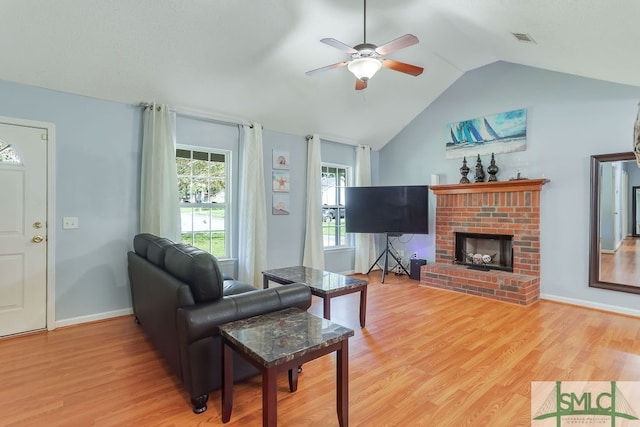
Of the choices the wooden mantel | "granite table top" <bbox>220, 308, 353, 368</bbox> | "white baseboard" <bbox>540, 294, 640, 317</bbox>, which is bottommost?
"white baseboard" <bbox>540, 294, 640, 317</bbox>

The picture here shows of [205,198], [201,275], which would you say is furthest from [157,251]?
[205,198]

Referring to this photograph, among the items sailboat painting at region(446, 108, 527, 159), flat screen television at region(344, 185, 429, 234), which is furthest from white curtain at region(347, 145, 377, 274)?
sailboat painting at region(446, 108, 527, 159)

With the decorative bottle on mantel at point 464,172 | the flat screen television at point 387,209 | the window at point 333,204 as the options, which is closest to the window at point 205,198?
the window at point 333,204

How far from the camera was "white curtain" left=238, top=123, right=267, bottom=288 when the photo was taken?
4266 mm

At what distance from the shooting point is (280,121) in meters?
4.60

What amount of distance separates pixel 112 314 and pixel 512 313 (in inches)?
176

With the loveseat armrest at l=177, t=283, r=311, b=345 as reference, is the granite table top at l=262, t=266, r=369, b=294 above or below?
below

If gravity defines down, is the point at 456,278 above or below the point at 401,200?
below

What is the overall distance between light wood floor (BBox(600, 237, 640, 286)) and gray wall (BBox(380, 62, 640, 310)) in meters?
0.16

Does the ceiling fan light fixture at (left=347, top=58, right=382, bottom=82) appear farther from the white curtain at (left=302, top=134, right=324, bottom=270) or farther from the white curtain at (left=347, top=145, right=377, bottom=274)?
the white curtain at (left=347, top=145, right=377, bottom=274)

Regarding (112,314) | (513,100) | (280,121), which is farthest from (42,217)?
(513,100)

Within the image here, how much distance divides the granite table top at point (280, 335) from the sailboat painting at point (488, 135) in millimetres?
4139

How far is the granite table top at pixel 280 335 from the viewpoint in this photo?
1454 millimetres

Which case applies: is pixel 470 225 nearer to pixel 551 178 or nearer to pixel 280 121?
pixel 551 178
